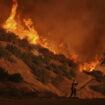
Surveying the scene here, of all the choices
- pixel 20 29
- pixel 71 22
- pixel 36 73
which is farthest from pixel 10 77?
pixel 71 22

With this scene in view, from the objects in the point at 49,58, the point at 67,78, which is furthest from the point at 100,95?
the point at 49,58

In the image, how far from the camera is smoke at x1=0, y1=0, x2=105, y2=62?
2727 centimetres

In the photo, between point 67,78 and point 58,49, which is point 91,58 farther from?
point 67,78

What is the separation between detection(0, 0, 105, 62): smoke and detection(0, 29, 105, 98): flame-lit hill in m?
2.60

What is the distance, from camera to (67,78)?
22.5 m

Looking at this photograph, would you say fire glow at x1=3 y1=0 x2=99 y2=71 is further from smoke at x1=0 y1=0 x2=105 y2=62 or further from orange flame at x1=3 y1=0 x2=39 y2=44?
smoke at x1=0 y1=0 x2=105 y2=62

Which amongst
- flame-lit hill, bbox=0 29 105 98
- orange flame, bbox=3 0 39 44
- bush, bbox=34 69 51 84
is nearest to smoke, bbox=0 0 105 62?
orange flame, bbox=3 0 39 44

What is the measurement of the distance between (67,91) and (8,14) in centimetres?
869

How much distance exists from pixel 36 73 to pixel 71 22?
8.97 meters

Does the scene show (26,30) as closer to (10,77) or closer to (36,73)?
(36,73)

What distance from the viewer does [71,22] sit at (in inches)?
1126

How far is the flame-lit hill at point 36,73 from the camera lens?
1791 centimetres

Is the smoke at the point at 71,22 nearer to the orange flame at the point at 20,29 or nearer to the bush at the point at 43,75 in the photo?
the orange flame at the point at 20,29

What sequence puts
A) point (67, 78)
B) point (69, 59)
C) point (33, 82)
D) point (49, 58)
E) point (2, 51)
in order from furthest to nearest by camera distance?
point (69, 59) < point (49, 58) < point (67, 78) < point (2, 51) < point (33, 82)
